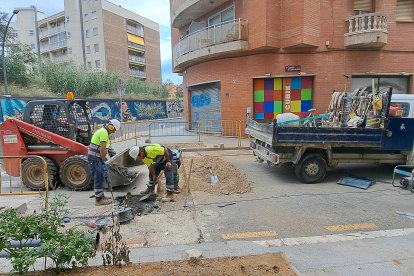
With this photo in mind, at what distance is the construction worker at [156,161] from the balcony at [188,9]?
42.2 feet

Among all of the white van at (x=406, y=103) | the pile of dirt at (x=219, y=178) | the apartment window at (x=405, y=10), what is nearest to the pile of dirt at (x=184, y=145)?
the pile of dirt at (x=219, y=178)

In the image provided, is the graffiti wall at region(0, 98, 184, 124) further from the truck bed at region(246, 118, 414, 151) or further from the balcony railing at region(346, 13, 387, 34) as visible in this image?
the balcony railing at region(346, 13, 387, 34)

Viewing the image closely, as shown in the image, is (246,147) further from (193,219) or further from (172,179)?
(193,219)

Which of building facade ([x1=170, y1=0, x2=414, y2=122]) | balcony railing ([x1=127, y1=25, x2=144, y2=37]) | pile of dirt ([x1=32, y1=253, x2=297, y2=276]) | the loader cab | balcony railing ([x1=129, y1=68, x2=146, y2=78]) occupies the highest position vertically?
balcony railing ([x1=127, y1=25, x2=144, y2=37])

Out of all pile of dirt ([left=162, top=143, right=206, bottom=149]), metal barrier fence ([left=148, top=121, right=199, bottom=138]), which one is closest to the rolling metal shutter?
metal barrier fence ([left=148, top=121, right=199, bottom=138])

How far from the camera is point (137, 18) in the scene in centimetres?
5862

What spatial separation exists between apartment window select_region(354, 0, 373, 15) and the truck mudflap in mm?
10304

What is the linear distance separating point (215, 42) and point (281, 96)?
4.53m

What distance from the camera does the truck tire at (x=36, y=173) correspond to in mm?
7105

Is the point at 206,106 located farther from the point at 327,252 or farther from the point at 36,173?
the point at 327,252

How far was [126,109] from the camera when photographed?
32312mm

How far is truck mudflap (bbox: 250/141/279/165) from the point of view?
7.31 m

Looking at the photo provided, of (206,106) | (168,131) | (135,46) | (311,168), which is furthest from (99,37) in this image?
(311,168)

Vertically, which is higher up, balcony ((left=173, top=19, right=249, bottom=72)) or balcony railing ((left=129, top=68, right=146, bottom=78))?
balcony railing ((left=129, top=68, right=146, bottom=78))
